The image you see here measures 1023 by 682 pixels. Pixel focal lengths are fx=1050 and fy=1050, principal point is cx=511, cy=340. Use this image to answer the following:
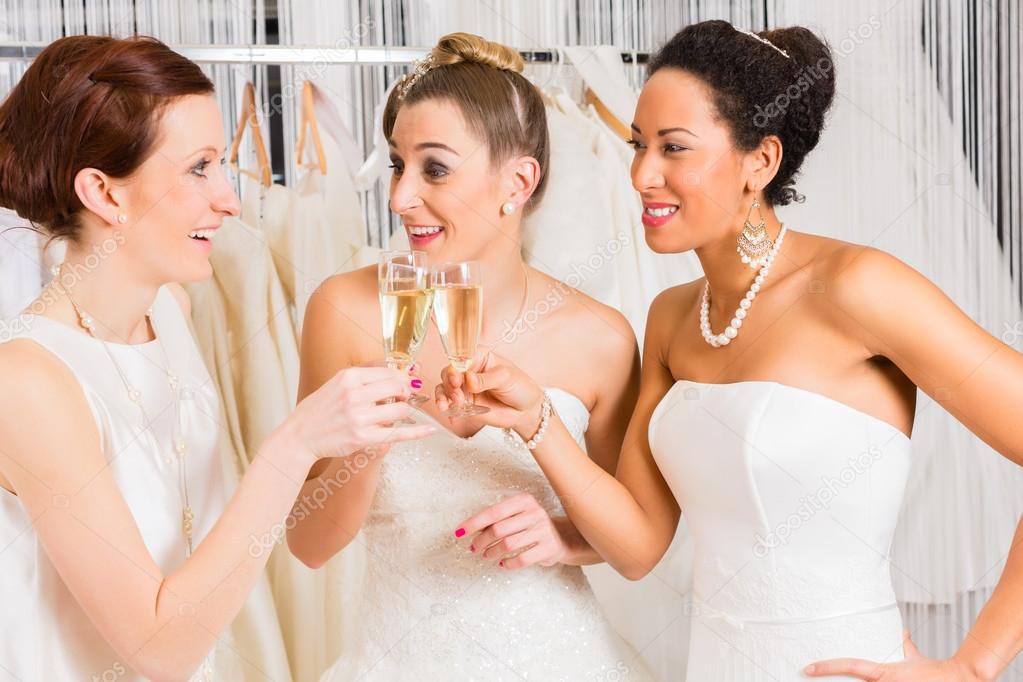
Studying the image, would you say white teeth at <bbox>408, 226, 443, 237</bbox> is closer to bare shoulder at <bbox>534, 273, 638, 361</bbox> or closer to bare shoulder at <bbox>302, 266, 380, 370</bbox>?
bare shoulder at <bbox>302, 266, 380, 370</bbox>

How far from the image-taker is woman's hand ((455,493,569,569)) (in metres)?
1.69

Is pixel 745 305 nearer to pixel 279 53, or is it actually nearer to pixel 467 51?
pixel 467 51

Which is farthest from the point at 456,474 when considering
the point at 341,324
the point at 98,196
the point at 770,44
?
the point at 770,44

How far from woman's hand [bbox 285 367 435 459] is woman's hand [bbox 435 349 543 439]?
0.13 meters

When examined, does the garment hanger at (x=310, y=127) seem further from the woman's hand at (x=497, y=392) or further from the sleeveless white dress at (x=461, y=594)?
the woman's hand at (x=497, y=392)

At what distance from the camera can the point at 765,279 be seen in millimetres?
1703

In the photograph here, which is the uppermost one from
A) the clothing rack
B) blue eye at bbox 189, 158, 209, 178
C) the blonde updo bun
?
the clothing rack

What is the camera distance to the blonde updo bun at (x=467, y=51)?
1.91m

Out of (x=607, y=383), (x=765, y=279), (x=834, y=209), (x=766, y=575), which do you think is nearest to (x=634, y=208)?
(x=834, y=209)

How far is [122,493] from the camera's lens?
4.99ft

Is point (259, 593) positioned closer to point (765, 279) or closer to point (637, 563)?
point (637, 563)

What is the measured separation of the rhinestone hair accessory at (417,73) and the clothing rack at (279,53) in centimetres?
39

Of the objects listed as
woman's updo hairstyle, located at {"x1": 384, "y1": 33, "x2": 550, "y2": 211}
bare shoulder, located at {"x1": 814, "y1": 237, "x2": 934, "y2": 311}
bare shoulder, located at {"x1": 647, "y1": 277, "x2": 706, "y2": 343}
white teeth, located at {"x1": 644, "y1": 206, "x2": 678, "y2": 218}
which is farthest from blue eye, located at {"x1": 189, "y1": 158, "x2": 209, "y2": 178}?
bare shoulder, located at {"x1": 814, "y1": 237, "x2": 934, "y2": 311}

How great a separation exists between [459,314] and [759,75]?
64 centimetres
